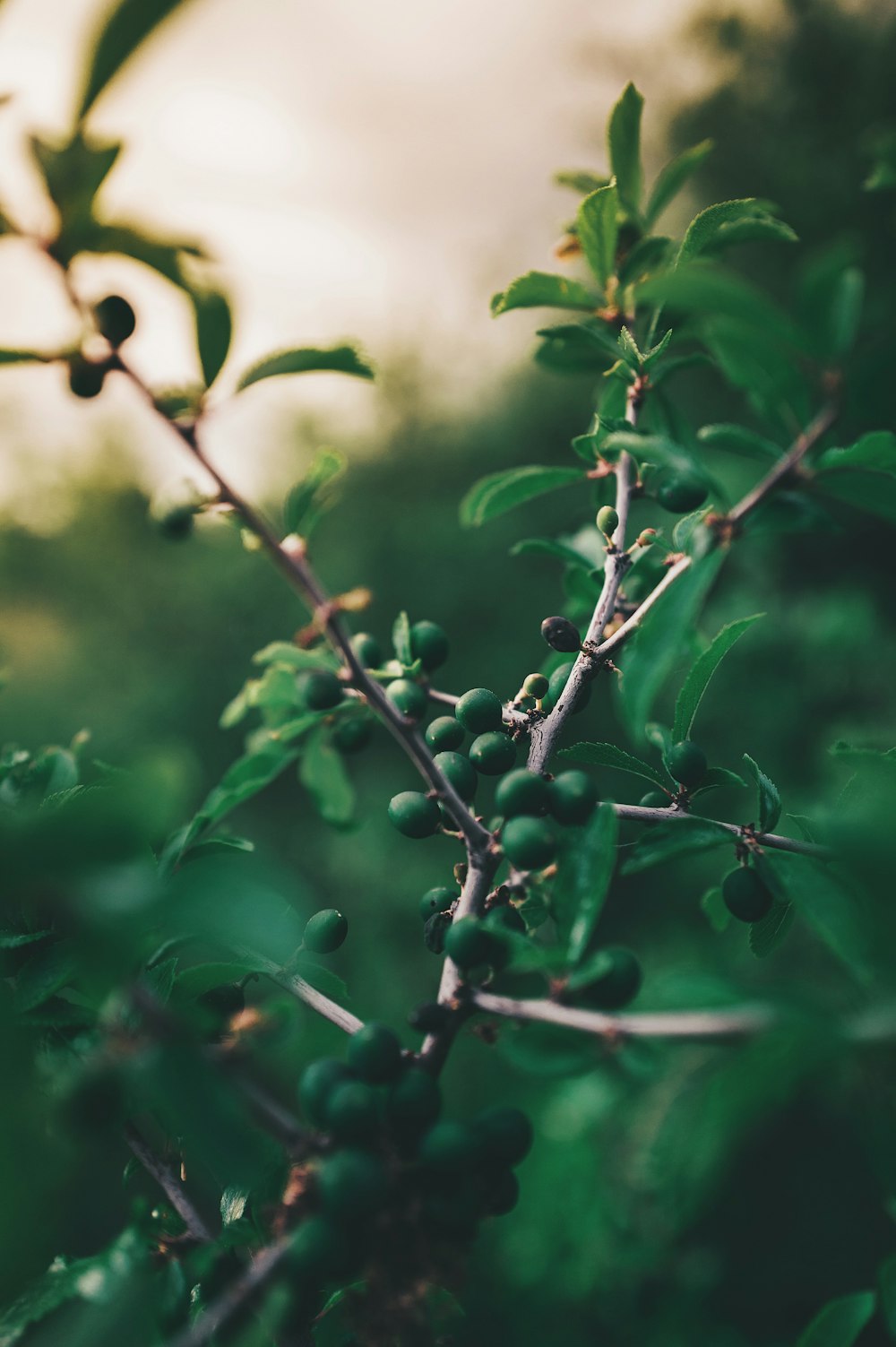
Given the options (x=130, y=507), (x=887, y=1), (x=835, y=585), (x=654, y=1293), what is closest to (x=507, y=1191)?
(x=654, y=1293)

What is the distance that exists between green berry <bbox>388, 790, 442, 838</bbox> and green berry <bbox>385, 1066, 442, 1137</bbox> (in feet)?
0.68

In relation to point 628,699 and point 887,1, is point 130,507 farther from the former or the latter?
point 628,699

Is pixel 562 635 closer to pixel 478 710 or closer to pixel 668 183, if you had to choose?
pixel 478 710

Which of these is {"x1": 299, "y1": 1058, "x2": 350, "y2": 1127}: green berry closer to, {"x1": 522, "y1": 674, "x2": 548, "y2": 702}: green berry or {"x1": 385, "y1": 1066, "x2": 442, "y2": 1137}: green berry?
{"x1": 385, "y1": 1066, "x2": 442, "y2": 1137}: green berry

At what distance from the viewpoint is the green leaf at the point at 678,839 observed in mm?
667

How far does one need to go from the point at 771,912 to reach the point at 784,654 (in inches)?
122

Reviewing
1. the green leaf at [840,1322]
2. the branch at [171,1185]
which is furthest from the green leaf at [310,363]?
the green leaf at [840,1322]

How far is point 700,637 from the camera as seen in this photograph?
995 mm

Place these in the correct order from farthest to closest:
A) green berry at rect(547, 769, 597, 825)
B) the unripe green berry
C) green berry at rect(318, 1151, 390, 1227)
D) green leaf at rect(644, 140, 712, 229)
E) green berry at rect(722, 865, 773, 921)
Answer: green leaf at rect(644, 140, 712, 229) < the unripe green berry < green berry at rect(722, 865, 773, 921) < green berry at rect(547, 769, 597, 825) < green berry at rect(318, 1151, 390, 1227)

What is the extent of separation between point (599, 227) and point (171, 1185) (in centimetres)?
97

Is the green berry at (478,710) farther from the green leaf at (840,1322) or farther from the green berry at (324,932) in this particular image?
the green leaf at (840,1322)

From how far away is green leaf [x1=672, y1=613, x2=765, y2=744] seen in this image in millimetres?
753

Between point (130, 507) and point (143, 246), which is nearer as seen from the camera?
point (143, 246)

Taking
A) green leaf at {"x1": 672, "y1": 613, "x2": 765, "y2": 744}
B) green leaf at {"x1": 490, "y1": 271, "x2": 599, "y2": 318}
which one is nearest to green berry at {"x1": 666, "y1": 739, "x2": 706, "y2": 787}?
green leaf at {"x1": 672, "y1": 613, "x2": 765, "y2": 744}
